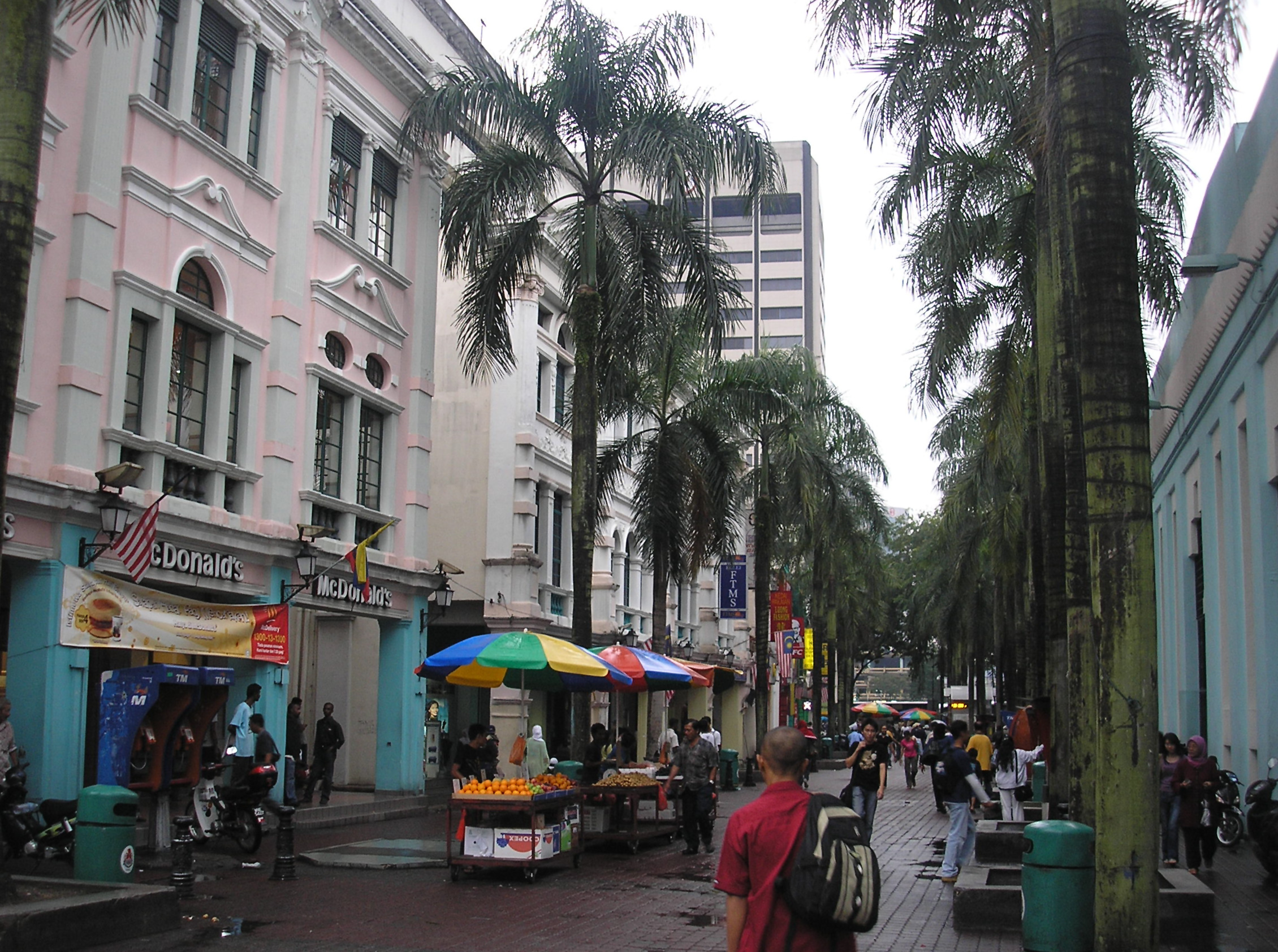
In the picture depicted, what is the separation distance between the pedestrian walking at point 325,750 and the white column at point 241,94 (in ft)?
32.0

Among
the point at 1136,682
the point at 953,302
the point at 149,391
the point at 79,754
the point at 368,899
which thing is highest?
the point at 953,302

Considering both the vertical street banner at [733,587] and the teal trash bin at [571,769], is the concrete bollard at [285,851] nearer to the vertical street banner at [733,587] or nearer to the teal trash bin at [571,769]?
the teal trash bin at [571,769]

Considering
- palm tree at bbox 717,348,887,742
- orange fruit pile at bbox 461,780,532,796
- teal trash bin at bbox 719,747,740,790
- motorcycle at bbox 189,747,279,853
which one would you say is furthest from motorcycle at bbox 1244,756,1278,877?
palm tree at bbox 717,348,887,742

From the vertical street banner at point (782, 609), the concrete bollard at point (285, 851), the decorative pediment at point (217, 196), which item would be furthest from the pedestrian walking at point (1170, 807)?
the vertical street banner at point (782, 609)

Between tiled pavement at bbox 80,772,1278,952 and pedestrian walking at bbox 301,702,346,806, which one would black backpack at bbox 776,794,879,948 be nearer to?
tiled pavement at bbox 80,772,1278,952

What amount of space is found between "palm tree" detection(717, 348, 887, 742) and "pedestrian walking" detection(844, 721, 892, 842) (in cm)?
1639

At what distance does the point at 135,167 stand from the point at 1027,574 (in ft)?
99.0

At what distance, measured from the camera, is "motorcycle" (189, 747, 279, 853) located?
588 inches

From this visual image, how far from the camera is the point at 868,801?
14.6 m

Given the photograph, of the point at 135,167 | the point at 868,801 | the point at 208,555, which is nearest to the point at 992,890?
the point at 868,801

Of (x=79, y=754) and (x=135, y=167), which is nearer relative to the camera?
(x=79, y=754)

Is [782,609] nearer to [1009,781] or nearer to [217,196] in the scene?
[1009,781]

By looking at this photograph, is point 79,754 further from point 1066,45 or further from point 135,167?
point 1066,45

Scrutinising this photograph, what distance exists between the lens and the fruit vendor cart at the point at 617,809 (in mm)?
16688
